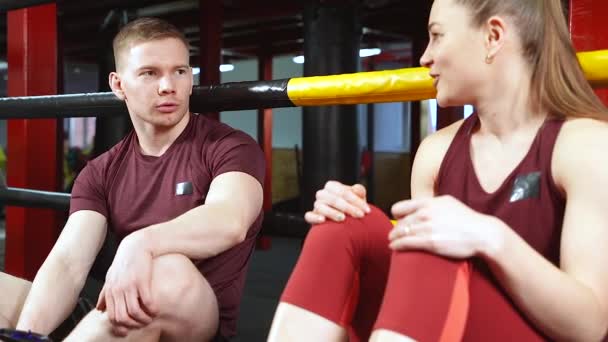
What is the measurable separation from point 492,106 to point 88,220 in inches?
35.3

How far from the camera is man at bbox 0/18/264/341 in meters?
1.08

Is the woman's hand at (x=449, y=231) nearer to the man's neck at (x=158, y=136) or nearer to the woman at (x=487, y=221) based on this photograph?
the woman at (x=487, y=221)

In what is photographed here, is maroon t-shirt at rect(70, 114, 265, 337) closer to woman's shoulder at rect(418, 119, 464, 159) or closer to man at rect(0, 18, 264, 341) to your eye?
man at rect(0, 18, 264, 341)

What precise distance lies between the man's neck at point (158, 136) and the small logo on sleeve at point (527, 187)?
779 mm

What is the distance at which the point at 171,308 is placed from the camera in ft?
3.51

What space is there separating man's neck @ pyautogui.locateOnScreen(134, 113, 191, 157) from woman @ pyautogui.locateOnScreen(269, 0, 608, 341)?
0.55 m

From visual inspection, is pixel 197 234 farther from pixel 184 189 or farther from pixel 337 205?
pixel 337 205

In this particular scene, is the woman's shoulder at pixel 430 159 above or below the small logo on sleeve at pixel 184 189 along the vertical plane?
above

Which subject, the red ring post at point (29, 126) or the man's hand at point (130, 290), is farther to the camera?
the red ring post at point (29, 126)

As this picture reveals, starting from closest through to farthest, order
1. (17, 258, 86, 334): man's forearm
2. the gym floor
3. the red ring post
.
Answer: (17, 258, 86, 334): man's forearm → the gym floor → the red ring post

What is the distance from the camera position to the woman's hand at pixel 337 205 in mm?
907

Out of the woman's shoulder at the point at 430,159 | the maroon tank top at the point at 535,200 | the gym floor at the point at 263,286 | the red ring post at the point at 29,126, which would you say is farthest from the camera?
the red ring post at the point at 29,126

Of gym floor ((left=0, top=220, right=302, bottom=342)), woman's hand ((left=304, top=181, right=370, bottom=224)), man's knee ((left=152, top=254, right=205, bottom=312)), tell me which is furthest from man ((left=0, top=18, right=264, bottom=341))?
gym floor ((left=0, top=220, right=302, bottom=342))

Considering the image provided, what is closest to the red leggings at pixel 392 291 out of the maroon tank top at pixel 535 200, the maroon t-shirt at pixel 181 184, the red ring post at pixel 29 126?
the maroon tank top at pixel 535 200
